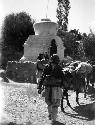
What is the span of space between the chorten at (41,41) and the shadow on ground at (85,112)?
12.1m

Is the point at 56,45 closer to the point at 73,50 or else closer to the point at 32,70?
the point at 32,70

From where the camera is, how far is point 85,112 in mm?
10008

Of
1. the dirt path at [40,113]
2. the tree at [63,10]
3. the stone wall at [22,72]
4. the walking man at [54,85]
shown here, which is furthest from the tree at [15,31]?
the walking man at [54,85]

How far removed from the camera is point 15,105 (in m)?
10.6

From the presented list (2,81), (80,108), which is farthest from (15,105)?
(2,81)

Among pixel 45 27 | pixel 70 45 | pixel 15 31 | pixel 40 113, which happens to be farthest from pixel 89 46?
pixel 40 113

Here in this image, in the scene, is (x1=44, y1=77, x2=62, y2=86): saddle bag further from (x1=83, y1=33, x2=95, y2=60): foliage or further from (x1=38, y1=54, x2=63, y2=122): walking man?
(x1=83, y1=33, x2=95, y2=60): foliage

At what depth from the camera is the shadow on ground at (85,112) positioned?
9.22 meters

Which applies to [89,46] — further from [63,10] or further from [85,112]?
[85,112]

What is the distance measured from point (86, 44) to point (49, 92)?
39.1m

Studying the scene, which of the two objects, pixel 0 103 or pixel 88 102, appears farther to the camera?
pixel 88 102

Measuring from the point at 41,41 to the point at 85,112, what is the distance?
13.8m

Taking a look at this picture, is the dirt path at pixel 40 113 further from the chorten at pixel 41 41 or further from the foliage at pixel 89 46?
the foliage at pixel 89 46

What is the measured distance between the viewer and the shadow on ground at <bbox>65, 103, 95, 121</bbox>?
9.22 m
